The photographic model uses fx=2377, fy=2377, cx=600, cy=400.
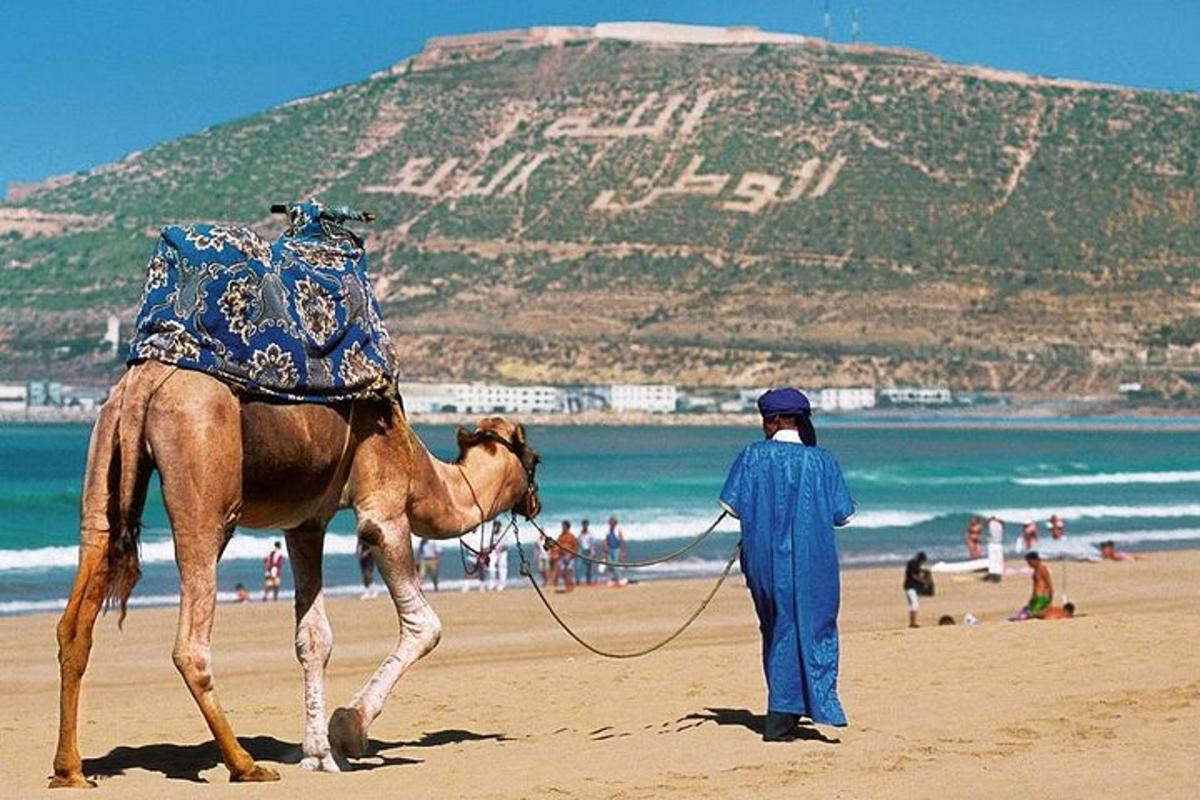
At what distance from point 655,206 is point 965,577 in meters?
155

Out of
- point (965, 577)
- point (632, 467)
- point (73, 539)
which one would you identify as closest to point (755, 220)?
point (632, 467)

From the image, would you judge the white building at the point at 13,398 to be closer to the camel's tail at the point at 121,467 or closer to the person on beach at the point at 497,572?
the person on beach at the point at 497,572

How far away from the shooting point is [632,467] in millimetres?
98625

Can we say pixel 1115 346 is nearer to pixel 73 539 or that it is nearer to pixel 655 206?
pixel 655 206

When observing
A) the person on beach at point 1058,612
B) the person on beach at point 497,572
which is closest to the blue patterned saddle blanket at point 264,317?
the person on beach at point 1058,612

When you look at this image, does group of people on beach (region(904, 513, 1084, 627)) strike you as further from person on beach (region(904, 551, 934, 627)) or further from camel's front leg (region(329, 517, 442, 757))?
camel's front leg (region(329, 517, 442, 757))

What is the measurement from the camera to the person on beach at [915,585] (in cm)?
2461

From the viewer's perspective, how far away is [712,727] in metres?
11.2

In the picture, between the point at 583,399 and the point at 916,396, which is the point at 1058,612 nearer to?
the point at 916,396

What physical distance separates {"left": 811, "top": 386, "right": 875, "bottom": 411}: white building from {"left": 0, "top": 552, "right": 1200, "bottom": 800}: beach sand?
14086cm

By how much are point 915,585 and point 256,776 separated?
1683cm

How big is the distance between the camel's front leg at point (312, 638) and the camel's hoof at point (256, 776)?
1.70 ft

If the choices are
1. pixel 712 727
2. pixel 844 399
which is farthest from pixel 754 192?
pixel 712 727

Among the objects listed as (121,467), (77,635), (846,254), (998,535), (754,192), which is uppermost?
(754,192)
